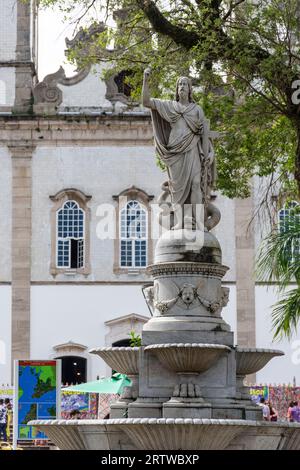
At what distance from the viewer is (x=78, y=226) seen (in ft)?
110

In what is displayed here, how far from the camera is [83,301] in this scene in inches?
1299

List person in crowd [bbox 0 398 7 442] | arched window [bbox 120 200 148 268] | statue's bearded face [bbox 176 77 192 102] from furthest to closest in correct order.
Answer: arched window [bbox 120 200 148 268], person in crowd [bbox 0 398 7 442], statue's bearded face [bbox 176 77 192 102]

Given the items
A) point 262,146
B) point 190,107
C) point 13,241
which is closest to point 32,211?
point 13,241

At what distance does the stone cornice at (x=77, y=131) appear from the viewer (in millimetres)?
33844

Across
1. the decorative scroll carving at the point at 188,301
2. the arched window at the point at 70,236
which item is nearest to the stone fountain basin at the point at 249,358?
the decorative scroll carving at the point at 188,301

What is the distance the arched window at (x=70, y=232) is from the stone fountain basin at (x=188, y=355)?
2091 centimetres

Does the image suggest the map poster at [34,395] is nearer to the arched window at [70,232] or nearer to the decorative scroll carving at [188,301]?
the decorative scroll carving at [188,301]

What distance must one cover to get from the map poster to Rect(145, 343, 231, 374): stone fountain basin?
6.07 meters

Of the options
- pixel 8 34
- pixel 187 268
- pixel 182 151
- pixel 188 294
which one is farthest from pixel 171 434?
pixel 8 34

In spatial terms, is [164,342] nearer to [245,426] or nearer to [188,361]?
[188,361]

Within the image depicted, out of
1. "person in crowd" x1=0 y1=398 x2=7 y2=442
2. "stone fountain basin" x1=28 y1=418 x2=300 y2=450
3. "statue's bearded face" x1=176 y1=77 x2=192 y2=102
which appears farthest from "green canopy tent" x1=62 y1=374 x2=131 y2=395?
"stone fountain basin" x1=28 y1=418 x2=300 y2=450

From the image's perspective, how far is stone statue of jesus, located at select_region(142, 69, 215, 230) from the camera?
520 inches

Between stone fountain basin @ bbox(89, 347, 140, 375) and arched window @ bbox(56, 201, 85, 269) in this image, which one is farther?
arched window @ bbox(56, 201, 85, 269)

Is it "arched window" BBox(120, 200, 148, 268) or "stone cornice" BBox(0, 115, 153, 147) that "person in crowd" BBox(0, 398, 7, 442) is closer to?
"arched window" BBox(120, 200, 148, 268)
